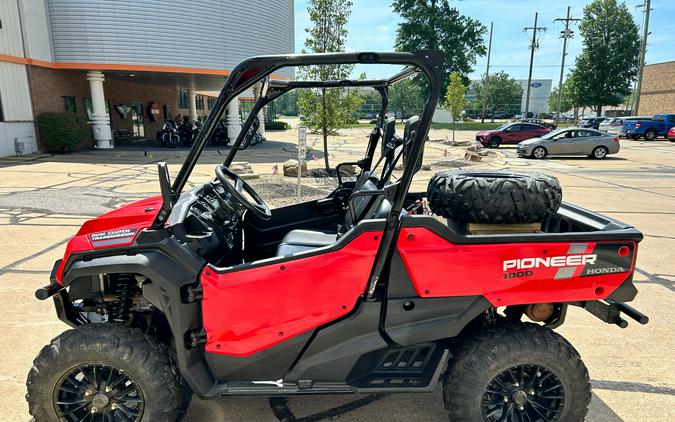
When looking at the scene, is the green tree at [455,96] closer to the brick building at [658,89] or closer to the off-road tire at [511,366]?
the off-road tire at [511,366]

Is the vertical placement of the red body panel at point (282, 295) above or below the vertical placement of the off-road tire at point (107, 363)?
above

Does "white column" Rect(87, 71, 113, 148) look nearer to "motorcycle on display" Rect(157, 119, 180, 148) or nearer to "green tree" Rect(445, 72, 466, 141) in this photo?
"motorcycle on display" Rect(157, 119, 180, 148)

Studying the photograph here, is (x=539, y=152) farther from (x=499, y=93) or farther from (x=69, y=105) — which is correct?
(x=499, y=93)

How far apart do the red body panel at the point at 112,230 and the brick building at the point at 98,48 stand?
1513 centimetres

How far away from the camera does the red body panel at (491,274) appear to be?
7.08 feet

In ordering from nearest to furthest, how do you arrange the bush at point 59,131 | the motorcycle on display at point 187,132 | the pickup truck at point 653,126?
1. the bush at point 59,131
2. the motorcycle on display at point 187,132
3. the pickup truck at point 653,126

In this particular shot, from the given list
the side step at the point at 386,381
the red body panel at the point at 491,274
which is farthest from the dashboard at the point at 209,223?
the red body panel at the point at 491,274

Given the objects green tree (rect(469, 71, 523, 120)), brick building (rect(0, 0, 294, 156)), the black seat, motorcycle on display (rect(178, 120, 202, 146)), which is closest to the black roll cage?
the black seat

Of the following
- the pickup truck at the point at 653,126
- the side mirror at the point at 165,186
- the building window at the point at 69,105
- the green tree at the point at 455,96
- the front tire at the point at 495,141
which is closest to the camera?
the side mirror at the point at 165,186

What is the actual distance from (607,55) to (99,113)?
4482 centimetres

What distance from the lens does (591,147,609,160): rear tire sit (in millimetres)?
18109

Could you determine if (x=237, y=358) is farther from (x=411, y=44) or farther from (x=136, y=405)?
(x=411, y=44)

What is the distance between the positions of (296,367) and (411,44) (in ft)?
167

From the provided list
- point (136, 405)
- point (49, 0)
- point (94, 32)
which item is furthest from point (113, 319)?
point (49, 0)
